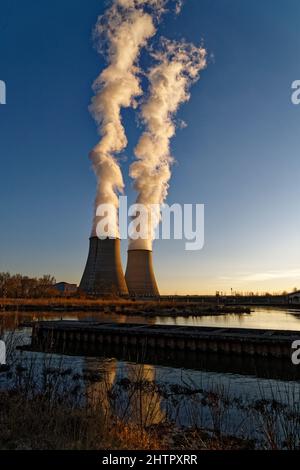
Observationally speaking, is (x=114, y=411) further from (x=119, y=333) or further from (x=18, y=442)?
(x=119, y=333)

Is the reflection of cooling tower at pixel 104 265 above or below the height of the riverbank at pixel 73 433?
above

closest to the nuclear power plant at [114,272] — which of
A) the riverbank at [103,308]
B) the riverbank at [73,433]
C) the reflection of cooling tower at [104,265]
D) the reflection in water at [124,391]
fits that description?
the reflection of cooling tower at [104,265]

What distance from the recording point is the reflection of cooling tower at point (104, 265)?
30438 mm

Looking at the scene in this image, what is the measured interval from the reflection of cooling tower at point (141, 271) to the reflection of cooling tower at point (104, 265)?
2290mm

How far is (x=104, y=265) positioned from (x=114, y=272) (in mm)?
1005

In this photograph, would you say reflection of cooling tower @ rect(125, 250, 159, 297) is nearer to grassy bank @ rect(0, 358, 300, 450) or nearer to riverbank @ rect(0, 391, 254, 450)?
grassy bank @ rect(0, 358, 300, 450)

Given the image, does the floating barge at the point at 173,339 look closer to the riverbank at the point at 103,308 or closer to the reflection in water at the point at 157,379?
the reflection in water at the point at 157,379

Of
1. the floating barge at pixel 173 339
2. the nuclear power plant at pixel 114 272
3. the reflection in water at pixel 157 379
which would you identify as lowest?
the reflection in water at pixel 157 379

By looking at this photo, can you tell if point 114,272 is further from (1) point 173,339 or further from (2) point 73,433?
(2) point 73,433

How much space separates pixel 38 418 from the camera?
4.08 metres

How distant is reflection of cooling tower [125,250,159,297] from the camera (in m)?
34.4

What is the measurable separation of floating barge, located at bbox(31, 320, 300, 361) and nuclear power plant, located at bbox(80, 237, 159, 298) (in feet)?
46.4
